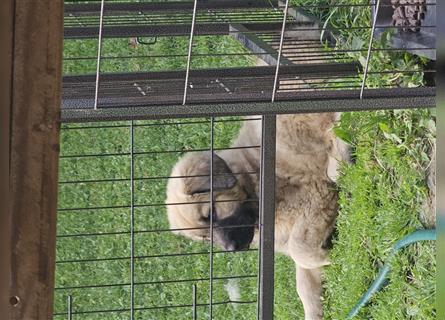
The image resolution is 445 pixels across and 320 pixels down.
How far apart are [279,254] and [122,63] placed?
133cm

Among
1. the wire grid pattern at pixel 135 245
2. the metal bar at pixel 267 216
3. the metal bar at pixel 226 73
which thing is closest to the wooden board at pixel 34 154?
the metal bar at pixel 226 73

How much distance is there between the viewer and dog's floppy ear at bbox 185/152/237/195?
3.31 metres

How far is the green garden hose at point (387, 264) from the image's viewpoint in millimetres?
2732

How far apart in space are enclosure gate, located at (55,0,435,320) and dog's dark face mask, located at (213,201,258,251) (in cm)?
34

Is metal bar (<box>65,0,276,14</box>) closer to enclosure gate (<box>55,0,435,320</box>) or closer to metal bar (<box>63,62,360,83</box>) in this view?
enclosure gate (<box>55,0,435,320</box>)

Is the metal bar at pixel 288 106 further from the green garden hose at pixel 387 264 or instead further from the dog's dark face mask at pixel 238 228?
the dog's dark face mask at pixel 238 228

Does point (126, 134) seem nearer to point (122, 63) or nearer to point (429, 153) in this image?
point (122, 63)

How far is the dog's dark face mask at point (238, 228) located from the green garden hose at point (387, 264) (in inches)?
17.3

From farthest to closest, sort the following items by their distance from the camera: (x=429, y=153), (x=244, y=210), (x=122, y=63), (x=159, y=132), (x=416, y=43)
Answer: (x=122, y=63) → (x=159, y=132) → (x=244, y=210) → (x=429, y=153) → (x=416, y=43)

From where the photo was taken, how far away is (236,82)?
2617 millimetres

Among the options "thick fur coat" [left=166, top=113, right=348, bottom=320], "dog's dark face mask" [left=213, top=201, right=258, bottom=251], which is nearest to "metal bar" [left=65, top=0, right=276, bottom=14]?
"thick fur coat" [left=166, top=113, right=348, bottom=320]

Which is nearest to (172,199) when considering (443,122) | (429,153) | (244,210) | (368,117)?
(244,210)

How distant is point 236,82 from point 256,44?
1.98 feet

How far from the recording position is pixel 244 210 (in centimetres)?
337
